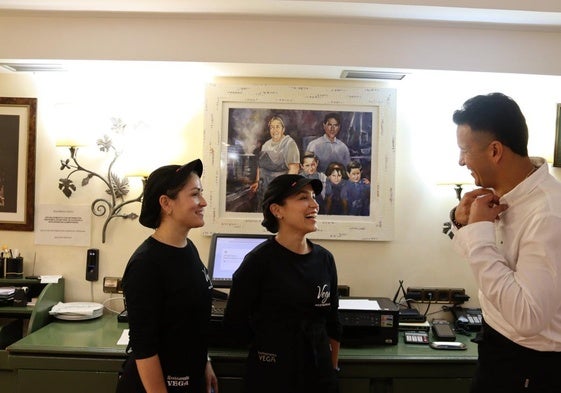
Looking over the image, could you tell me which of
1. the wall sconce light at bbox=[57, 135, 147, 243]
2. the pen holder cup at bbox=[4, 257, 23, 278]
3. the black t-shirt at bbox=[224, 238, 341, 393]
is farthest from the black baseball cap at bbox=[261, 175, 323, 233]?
the pen holder cup at bbox=[4, 257, 23, 278]

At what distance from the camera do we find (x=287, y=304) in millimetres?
1746

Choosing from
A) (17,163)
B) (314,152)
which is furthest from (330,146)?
(17,163)

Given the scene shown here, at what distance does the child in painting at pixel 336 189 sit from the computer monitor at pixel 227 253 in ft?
1.60

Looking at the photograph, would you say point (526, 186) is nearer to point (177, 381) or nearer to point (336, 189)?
point (177, 381)

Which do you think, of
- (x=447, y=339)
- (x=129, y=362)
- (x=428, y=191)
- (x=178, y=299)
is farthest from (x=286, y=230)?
(x=428, y=191)

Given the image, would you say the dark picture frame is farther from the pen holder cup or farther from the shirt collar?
the pen holder cup

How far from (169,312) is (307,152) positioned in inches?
61.0

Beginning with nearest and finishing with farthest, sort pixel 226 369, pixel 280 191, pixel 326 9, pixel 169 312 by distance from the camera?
pixel 169 312
pixel 280 191
pixel 226 369
pixel 326 9

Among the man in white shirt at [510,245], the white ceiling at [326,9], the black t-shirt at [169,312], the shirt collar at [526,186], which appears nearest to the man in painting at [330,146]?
the white ceiling at [326,9]

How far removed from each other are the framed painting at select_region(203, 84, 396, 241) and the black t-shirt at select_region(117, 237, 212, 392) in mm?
1174

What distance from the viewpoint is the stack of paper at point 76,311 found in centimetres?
260

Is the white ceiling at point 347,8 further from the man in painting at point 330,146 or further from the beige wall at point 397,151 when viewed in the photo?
the man in painting at point 330,146

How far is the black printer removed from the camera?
90.7 inches

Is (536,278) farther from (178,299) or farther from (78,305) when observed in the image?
(78,305)
